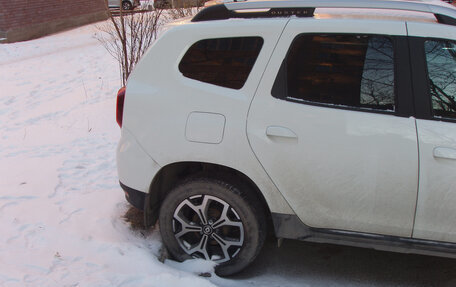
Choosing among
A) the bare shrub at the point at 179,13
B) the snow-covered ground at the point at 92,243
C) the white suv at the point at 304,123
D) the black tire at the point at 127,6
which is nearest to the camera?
the white suv at the point at 304,123

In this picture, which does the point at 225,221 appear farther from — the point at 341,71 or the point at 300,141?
the point at 341,71

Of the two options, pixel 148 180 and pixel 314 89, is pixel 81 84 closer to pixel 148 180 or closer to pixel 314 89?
pixel 148 180

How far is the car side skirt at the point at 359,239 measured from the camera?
9.86 ft

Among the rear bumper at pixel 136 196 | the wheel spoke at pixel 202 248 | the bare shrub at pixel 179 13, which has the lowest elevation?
the wheel spoke at pixel 202 248

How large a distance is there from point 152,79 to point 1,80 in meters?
6.70

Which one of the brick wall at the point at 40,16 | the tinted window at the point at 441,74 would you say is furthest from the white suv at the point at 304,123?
the brick wall at the point at 40,16

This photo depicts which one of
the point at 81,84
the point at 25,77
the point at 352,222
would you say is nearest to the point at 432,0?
the point at 352,222

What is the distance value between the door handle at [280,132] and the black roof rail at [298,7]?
2.68 ft

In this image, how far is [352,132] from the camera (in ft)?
9.61

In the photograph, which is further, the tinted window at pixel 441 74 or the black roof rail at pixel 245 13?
the black roof rail at pixel 245 13

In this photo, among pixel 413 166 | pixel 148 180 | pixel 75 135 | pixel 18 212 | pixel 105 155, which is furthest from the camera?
pixel 75 135

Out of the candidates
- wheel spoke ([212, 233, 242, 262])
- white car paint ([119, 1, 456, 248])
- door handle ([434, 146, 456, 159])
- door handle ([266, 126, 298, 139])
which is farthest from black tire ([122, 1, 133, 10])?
door handle ([434, 146, 456, 159])

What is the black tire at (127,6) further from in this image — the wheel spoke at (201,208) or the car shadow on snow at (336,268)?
the wheel spoke at (201,208)

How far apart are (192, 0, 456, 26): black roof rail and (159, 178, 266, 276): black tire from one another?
3.95 ft
